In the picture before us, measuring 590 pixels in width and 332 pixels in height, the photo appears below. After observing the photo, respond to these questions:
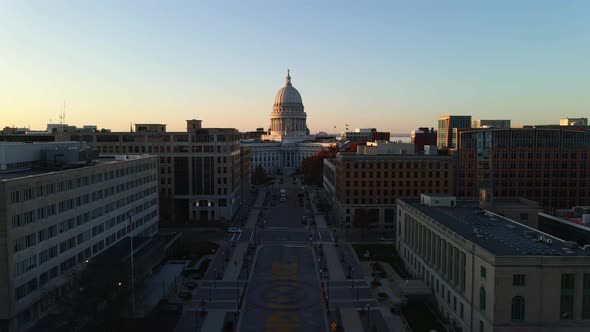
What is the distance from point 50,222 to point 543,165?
93.4 meters

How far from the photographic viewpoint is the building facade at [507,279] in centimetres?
→ 4431

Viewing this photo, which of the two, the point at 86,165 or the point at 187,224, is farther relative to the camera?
the point at 187,224

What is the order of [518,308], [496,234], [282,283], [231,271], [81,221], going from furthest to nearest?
1. [231,271]
2. [282,283]
3. [81,221]
4. [496,234]
5. [518,308]

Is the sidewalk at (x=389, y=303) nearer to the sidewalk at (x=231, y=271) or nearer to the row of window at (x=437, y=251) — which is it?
the row of window at (x=437, y=251)

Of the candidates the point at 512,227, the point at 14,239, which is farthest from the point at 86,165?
the point at 512,227

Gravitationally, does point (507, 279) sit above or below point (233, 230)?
above

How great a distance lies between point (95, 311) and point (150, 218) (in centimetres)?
3967

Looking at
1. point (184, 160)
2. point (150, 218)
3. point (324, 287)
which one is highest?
point (184, 160)

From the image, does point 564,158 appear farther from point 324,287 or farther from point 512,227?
point 324,287

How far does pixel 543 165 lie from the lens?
107938 millimetres

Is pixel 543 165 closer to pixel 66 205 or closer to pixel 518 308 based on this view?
pixel 518 308

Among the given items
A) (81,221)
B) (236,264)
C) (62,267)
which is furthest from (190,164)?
(62,267)

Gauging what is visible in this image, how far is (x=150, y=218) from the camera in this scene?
283ft

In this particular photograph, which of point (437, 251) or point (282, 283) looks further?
point (282, 283)
